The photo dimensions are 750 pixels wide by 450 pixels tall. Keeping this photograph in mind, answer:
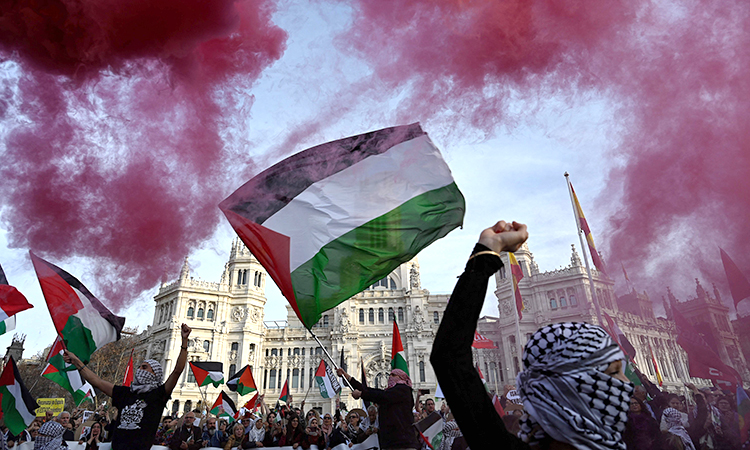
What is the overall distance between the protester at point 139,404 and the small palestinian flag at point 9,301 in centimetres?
440

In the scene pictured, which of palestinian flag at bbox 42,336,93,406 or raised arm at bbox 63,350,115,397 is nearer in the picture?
raised arm at bbox 63,350,115,397

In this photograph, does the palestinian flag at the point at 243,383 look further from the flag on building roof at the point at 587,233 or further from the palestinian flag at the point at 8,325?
the flag on building roof at the point at 587,233

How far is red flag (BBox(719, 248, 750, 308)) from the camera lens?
43.3ft

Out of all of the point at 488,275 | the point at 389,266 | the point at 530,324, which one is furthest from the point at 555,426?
the point at 530,324

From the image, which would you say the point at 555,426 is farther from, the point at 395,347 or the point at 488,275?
the point at 395,347

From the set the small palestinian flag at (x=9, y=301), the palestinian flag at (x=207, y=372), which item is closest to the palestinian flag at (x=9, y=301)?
the small palestinian flag at (x=9, y=301)

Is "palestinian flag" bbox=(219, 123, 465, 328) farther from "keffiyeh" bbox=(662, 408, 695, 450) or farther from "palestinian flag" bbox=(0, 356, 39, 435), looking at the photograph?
"palestinian flag" bbox=(0, 356, 39, 435)

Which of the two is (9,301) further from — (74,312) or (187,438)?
(187,438)

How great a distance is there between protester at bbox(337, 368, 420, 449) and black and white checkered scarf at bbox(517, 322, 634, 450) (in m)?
5.17

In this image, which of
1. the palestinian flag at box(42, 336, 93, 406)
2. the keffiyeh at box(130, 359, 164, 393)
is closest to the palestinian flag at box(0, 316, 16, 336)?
the palestinian flag at box(42, 336, 93, 406)

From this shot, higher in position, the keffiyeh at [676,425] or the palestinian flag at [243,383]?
the palestinian flag at [243,383]

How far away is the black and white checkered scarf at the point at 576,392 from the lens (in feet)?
5.01

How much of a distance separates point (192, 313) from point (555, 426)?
57.8 m

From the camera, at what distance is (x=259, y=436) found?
1175 cm
